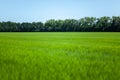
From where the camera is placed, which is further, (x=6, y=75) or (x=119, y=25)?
(x=119, y=25)

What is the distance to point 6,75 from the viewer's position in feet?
15.3

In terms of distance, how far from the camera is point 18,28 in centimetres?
9938

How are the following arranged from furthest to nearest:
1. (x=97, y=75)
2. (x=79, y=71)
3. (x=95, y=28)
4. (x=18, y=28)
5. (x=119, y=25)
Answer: (x=18, y=28)
(x=95, y=28)
(x=119, y=25)
(x=79, y=71)
(x=97, y=75)

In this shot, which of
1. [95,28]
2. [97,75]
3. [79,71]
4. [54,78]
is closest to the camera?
[54,78]

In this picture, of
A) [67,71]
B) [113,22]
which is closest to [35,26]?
[113,22]

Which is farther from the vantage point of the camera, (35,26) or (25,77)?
(35,26)

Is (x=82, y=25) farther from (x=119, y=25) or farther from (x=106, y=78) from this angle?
(x=106, y=78)

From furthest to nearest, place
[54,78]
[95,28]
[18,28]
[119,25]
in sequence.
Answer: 1. [18,28]
2. [95,28]
3. [119,25]
4. [54,78]

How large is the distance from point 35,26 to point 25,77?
9828 cm

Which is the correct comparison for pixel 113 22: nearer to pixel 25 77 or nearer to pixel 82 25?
pixel 82 25

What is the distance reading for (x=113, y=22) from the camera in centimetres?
8631

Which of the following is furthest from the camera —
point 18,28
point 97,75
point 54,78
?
point 18,28

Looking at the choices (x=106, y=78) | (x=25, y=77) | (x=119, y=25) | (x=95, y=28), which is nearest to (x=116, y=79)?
(x=106, y=78)

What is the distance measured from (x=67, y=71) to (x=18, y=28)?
96.2 metres
